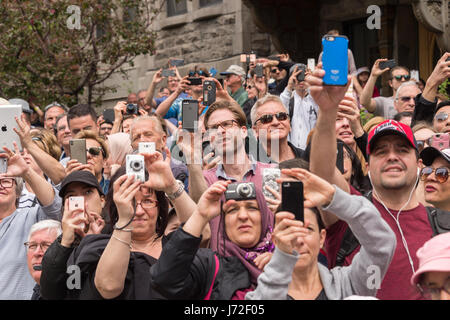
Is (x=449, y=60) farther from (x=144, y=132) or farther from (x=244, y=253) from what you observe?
(x=244, y=253)

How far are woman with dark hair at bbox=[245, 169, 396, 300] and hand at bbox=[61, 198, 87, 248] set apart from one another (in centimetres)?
122

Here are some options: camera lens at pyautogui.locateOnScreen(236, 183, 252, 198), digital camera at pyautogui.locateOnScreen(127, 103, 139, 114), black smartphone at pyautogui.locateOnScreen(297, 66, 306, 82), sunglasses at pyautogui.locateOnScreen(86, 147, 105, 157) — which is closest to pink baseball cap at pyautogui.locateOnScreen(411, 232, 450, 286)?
camera lens at pyautogui.locateOnScreen(236, 183, 252, 198)

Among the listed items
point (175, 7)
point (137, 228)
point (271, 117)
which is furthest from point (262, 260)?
point (175, 7)

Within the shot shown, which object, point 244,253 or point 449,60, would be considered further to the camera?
point 449,60

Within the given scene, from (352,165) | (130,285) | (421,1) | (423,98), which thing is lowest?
(130,285)

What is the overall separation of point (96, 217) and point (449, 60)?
3197 mm

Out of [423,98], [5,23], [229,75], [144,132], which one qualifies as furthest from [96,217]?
[5,23]

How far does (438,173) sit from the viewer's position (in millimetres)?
5133

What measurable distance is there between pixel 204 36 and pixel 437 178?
1020 centimetres

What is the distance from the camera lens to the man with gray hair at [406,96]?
7.62 meters

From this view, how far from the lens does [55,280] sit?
14.4 ft

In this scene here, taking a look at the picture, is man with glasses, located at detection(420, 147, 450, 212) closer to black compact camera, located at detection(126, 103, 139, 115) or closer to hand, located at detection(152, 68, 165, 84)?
black compact camera, located at detection(126, 103, 139, 115)

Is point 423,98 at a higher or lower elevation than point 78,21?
lower

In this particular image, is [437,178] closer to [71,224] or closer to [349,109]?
[349,109]
